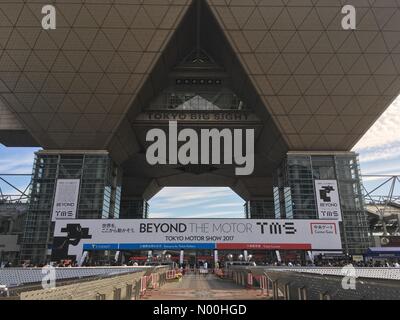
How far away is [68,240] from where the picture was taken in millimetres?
43000

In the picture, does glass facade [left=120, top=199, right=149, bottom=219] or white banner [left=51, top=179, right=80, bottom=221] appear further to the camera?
glass facade [left=120, top=199, right=149, bottom=219]

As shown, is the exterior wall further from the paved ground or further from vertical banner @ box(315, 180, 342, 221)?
the paved ground

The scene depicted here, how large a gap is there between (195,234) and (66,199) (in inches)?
756

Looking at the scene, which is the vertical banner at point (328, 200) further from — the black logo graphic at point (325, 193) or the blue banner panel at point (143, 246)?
the blue banner panel at point (143, 246)

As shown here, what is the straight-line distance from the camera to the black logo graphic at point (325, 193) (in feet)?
158

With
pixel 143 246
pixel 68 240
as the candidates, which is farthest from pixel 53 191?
pixel 143 246

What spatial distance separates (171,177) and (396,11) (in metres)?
53.7

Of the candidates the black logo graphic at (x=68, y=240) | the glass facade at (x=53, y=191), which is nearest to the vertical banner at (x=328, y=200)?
the glass facade at (x=53, y=191)

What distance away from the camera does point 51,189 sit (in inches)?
1924

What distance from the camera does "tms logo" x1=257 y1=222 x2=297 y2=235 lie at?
43250mm

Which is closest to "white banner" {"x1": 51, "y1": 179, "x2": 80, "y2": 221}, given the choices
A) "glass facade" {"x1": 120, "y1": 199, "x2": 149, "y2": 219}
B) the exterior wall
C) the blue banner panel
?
the blue banner panel

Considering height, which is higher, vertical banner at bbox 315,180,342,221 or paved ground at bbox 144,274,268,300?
vertical banner at bbox 315,180,342,221

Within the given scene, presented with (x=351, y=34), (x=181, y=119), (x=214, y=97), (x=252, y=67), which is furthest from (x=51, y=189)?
(x=351, y=34)

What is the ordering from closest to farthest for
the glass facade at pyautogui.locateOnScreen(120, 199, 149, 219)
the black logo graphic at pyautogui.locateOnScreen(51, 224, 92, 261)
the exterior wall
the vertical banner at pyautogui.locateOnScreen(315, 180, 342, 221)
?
the black logo graphic at pyautogui.locateOnScreen(51, 224, 92, 261), the vertical banner at pyautogui.locateOnScreen(315, 180, 342, 221), the exterior wall, the glass facade at pyautogui.locateOnScreen(120, 199, 149, 219)
